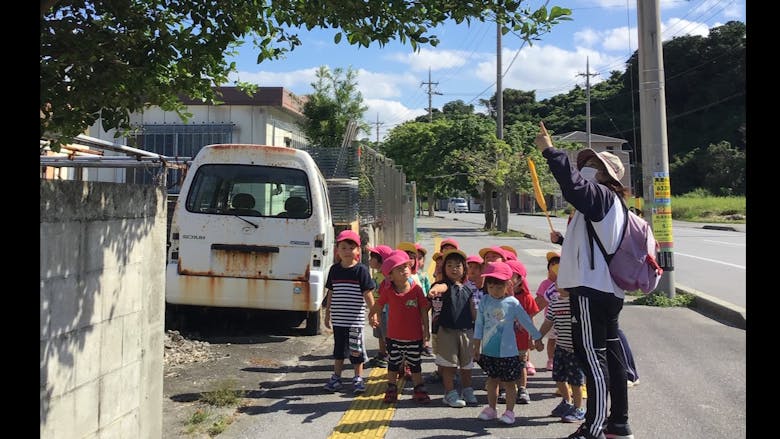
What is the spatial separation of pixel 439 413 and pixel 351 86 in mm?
13852

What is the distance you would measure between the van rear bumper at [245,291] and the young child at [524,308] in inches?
84.8

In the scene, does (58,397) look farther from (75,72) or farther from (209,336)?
(209,336)

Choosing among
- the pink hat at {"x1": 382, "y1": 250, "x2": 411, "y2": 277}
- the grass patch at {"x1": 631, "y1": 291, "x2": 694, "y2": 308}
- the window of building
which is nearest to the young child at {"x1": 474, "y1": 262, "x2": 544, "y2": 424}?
the pink hat at {"x1": 382, "y1": 250, "x2": 411, "y2": 277}

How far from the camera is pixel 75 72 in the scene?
3.11 metres

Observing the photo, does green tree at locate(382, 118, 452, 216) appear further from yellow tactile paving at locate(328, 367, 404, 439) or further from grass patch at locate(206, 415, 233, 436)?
grass patch at locate(206, 415, 233, 436)

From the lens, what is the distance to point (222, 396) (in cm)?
454

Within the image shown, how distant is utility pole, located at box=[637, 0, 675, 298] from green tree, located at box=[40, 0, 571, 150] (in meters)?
6.46

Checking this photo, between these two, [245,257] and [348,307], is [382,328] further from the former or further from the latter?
[245,257]

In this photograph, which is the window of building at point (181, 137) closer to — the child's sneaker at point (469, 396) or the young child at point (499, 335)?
the child's sneaker at point (469, 396)

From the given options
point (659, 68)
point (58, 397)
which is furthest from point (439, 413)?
point (659, 68)

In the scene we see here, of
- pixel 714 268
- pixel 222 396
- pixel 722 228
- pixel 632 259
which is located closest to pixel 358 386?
pixel 222 396

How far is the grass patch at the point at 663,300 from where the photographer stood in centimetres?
896

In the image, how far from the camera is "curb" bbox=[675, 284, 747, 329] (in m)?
7.67
